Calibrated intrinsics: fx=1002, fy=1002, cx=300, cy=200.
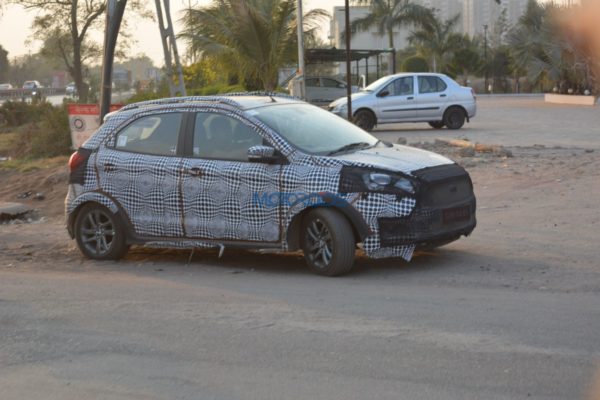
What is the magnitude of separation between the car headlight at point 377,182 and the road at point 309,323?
2.56 ft

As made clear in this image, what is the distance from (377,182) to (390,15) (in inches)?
2573

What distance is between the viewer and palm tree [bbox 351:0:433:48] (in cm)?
7194

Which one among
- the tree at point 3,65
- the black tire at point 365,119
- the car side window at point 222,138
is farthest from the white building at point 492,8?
the tree at point 3,65

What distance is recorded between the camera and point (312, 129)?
9602 millimetres

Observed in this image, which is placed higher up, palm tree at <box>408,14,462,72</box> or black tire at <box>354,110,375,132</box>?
palm tree at <box>408,14,462,72</box>

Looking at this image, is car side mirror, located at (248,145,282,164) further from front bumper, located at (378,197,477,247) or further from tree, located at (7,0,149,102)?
tree, located at (7,0,149,102)

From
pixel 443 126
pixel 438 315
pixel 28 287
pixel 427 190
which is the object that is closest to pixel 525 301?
pixel 438 315

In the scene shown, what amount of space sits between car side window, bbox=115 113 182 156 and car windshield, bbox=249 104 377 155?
89cm

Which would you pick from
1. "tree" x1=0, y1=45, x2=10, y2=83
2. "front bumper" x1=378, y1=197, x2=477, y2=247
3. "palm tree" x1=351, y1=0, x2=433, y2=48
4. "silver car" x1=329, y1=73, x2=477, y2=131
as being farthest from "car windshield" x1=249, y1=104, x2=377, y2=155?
"tree" x1=0, y1=45, x2=10, y2=83

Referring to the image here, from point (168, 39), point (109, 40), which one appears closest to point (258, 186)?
point (109, 40)

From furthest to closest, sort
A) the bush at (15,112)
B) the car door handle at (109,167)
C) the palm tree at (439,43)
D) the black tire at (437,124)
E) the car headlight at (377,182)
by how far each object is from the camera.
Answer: the palm tree at (439,43)
the bush at (15,112)
the black tire at (437,124)
the car door handle at (109,167)
the car headlight at (377,182)

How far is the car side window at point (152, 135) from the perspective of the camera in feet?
32.3

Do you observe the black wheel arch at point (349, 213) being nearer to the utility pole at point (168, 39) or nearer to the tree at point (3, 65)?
the utility pole at point (168, 39)

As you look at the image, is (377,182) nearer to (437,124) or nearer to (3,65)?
(437,124)
